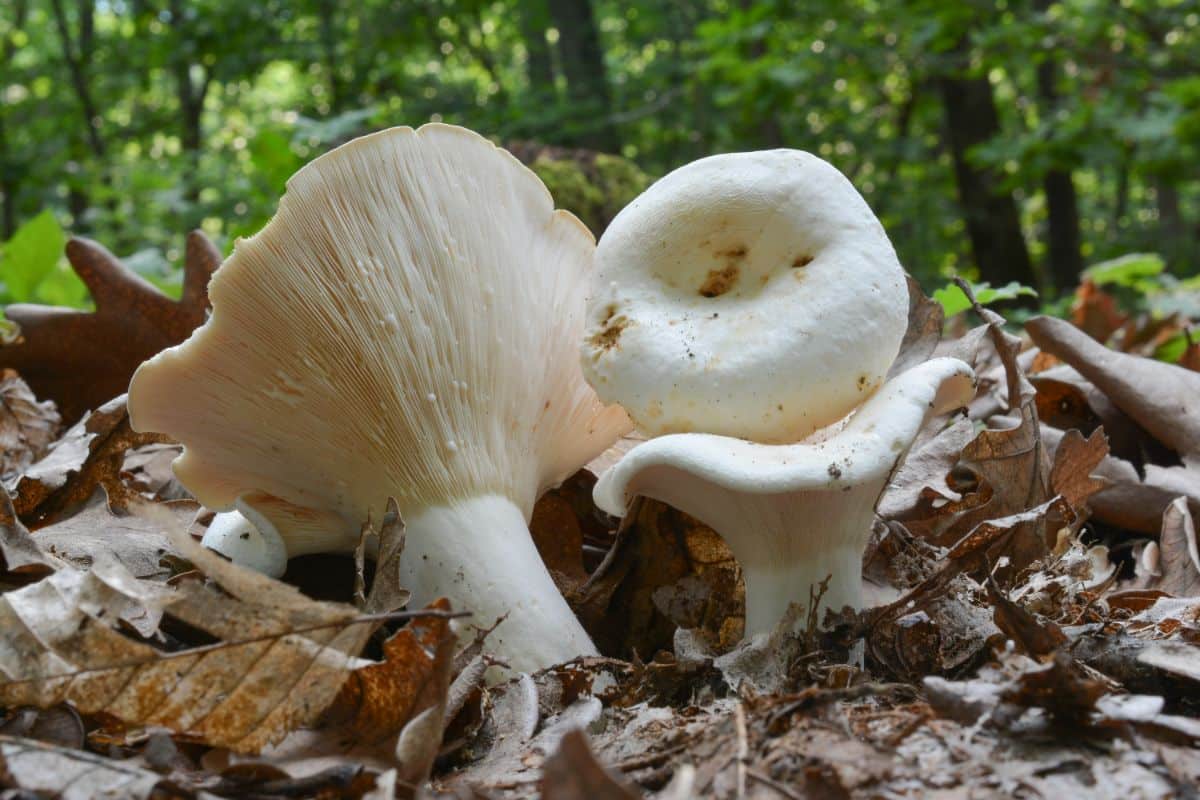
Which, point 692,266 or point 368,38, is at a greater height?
point 368,38

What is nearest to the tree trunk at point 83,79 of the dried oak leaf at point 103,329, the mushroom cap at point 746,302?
the dried oak leaf at point 103,329

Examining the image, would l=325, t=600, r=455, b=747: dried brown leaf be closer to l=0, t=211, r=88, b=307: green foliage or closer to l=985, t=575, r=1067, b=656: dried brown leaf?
l=985, t=575, r=1067, b=656: dried brown leaf

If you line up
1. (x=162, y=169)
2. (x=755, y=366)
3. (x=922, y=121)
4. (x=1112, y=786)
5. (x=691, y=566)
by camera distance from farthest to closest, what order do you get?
(x=922, y=121) < (x=162, y=169) < (x=691, y=566) < (x=755, y=366) < (x=1112, y=786)

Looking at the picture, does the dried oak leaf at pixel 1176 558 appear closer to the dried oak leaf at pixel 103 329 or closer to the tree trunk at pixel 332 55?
the dried oak leaf at pixel 103 329

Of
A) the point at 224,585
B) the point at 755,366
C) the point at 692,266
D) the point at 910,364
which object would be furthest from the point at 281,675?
the point at 910,364

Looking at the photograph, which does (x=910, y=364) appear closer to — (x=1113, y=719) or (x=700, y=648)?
(x=700, y=648)

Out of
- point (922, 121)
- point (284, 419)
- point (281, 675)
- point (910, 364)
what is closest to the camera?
point (281, 675)
